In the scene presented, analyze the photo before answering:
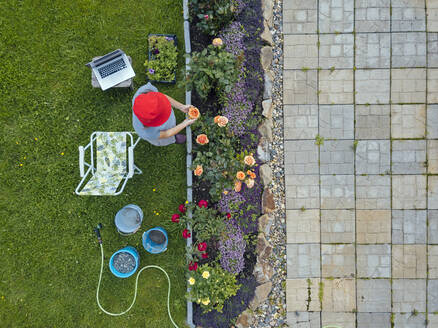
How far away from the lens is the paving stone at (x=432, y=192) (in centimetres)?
463

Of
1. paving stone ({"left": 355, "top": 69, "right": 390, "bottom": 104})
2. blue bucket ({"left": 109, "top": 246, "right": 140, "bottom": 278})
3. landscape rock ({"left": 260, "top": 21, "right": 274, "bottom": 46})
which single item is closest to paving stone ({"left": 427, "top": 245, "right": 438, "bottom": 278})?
paving stone ({"left": 355, "top": 69, "right": 390, "bottom": 104})

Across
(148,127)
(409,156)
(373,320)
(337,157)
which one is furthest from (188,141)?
(373,320)

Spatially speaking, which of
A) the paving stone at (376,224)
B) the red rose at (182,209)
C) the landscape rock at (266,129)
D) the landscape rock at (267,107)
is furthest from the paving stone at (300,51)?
the red rose at (182,209)

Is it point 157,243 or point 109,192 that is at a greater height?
point 109,192

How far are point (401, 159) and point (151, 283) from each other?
13.1ft

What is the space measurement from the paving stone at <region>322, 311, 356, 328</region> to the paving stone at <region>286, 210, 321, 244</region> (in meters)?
1.07

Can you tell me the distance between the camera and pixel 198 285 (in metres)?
4.08

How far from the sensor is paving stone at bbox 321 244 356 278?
4648 mm

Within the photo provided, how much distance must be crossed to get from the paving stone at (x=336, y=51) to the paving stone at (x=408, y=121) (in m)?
0.94

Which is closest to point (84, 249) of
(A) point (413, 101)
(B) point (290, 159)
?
(B) point (290, 159)

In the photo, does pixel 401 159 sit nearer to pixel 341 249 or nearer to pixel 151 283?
pixel 341 249

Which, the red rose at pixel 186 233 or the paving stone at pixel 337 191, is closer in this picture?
the red rose at pixel 186 233

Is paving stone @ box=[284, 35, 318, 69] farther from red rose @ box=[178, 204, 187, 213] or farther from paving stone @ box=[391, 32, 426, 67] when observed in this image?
red rose @ box=[178, 204, 187, 213]

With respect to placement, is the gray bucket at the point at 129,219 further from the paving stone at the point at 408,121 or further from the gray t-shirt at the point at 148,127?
the paving stone at the point at 408,121
